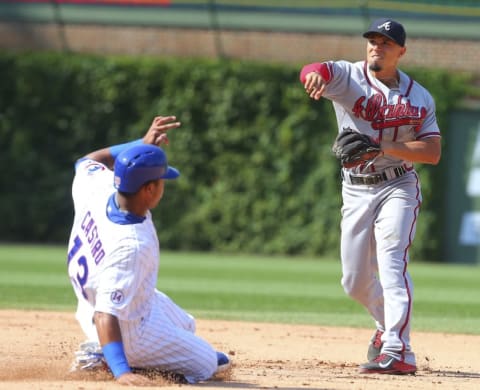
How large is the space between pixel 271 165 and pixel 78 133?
11.6ft

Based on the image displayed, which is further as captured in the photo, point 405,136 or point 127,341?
point 405,136

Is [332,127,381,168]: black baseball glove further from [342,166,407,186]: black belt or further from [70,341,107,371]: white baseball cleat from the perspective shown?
[70,341,107,371]: white baseball cleat

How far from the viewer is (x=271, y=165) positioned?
1756 cm

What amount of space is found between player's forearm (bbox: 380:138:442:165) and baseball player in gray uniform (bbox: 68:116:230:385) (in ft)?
4.64

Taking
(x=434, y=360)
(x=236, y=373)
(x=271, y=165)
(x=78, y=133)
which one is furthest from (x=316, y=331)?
(x=78, y=133)

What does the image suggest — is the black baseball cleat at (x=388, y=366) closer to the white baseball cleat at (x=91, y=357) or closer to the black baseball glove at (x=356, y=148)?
the black baseball glove at (x=356, y=148)

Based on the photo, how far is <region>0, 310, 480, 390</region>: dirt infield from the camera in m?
5.32

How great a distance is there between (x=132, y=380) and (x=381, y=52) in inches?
102

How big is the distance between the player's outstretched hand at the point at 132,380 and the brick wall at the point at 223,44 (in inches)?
571

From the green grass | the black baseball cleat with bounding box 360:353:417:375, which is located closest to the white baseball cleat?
the black baseball cleat with bounding box 360:353:417:375

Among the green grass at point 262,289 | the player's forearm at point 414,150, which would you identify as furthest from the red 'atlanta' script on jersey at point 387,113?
the green grass at point 262,289

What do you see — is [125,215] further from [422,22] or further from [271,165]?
[422,22]

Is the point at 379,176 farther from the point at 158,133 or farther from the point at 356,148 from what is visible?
the point at 158,133

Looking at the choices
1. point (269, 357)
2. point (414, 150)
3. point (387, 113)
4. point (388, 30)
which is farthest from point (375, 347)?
point (388, 30)
